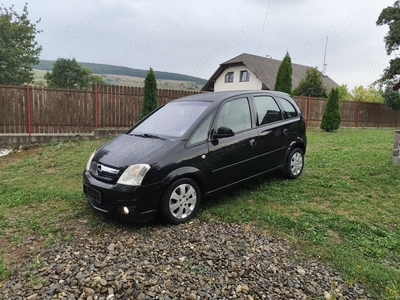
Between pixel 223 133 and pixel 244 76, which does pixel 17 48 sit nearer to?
pixel 244 76

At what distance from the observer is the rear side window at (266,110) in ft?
15.0

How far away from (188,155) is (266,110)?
1.87 m

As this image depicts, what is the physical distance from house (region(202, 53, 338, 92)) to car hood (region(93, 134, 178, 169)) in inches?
900

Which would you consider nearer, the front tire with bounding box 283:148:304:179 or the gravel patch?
the gravel patch

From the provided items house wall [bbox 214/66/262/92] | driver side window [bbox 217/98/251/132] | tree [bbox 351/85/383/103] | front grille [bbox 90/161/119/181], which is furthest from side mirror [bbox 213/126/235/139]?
tree [bbox 351/85/383/103]

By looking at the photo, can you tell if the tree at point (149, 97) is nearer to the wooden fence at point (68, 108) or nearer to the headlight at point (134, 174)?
the wooden fence at point (68, 108)

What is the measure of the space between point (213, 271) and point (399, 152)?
18.1 feet

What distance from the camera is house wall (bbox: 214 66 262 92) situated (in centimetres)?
2684

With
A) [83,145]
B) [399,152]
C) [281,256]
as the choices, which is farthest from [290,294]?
[83,145]

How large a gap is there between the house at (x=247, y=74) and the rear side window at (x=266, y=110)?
21.1 m

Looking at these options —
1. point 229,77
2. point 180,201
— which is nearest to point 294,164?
point 180,201

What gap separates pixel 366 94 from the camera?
81.9 ft

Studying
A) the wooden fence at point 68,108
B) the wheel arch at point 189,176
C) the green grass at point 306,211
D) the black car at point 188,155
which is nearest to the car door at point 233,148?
the black car at point 188,155

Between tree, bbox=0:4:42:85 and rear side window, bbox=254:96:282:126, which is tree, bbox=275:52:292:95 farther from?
tree, bbox=0:4:42:85
